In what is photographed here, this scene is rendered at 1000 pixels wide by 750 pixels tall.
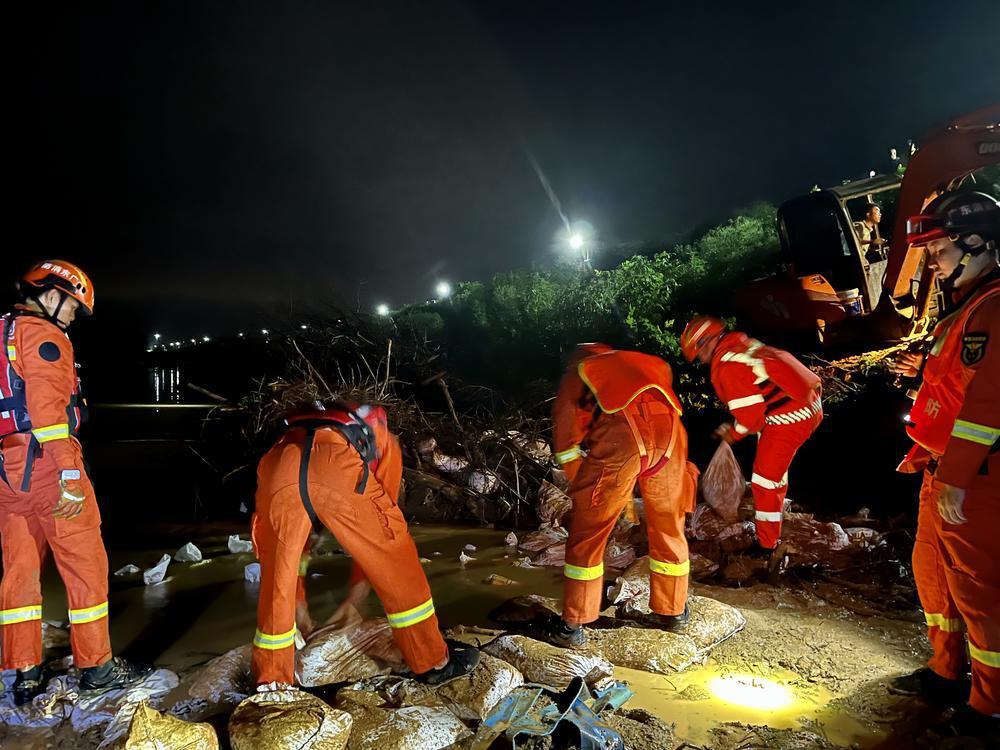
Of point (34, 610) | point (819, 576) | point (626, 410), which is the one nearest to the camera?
point (34, 610)

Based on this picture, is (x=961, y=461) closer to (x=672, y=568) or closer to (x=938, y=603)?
(x=938, y=603)

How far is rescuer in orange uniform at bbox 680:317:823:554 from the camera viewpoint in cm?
364

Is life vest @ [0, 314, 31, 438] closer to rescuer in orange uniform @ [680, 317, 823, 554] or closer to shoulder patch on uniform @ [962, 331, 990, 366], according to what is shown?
rescuer in orange uniform @ [680, 317, 823, 554]

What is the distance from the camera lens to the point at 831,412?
8906mm

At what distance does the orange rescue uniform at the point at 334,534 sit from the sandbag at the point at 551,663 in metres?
0.39

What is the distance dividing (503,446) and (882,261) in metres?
4.07

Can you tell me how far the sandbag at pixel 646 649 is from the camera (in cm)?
308

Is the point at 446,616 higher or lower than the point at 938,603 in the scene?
lower

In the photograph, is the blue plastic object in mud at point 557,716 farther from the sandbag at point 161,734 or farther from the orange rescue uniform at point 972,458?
the orange rescue uniform at point 972,458

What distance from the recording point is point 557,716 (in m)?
2.36

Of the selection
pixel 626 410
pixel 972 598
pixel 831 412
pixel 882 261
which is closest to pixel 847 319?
pixel 882 261

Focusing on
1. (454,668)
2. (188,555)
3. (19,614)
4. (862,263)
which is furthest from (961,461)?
(188,555)

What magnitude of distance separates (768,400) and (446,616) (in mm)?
2515

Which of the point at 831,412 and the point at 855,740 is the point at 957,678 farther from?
the point at 831,412
